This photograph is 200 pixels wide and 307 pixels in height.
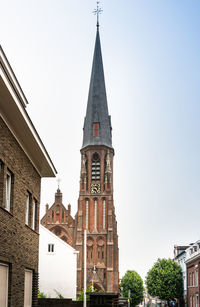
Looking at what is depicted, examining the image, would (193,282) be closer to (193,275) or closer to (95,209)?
(193,275)

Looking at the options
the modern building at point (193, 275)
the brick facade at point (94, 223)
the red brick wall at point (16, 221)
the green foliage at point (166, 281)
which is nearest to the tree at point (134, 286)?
the brick facade at point (94, 223)

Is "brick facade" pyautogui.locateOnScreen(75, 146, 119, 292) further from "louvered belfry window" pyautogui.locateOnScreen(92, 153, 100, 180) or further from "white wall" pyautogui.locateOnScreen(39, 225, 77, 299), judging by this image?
"white wall" pyautogui.locateOnScreen(39, 225, 77, 299)

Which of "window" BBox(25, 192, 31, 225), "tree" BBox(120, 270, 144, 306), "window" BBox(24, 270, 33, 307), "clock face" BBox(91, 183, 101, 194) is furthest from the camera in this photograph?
"tree" BBox(120, 270, 144, 306)

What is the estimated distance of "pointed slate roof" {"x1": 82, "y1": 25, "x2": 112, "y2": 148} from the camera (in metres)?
75.6

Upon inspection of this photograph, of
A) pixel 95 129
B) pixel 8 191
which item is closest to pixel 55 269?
pixel 8 191

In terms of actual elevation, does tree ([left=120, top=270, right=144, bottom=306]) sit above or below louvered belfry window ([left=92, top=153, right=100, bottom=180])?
below

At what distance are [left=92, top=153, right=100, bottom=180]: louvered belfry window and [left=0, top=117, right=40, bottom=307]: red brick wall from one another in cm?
5813

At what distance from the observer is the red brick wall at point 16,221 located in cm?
1093

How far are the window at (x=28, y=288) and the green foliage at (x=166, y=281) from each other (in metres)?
53.1

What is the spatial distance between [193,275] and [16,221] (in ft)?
146

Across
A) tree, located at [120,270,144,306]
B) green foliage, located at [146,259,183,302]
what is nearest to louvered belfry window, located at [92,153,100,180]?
green foliage, located at [146,259,183,302]

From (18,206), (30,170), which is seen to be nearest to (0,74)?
(18,206)

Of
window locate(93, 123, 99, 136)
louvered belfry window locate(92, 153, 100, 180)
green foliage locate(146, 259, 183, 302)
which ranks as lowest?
green foliage locate(146, 259, 183, 302)

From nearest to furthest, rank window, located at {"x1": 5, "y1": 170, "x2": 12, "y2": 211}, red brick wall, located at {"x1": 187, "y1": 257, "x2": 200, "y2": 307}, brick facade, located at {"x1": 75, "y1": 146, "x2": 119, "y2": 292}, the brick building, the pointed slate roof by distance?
the brick building < window, located at {"x1": 5, "y1": 170, "x2": 12, "y2": 211} < red brick wall, located at {"x1": 187, "y1": 257, "x2": 200, "y2": 307} < brick facade, located at {"x1": 75, "y1": 146, "x2": 119, "y2": 292} < the pointed slate roof
